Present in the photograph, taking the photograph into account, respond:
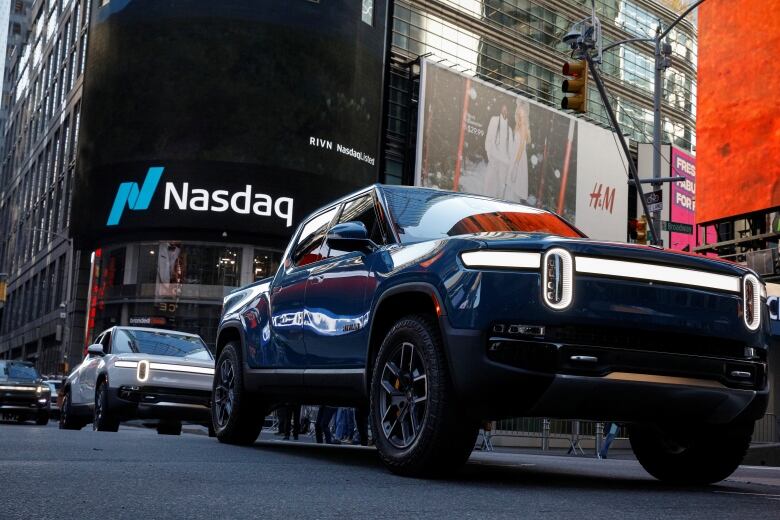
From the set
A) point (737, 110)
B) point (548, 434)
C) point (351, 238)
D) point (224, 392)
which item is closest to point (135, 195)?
point (737, 110)

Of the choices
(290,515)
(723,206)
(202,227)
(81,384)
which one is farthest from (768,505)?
(202,227)

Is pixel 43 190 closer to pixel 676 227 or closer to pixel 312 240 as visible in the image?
pixel 676 227

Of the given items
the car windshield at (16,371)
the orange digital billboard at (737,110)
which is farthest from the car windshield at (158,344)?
the orange digital billboard at (737,110)

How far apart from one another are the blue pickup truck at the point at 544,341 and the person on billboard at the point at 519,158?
154ft

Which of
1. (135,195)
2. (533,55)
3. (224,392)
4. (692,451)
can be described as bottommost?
(692,451)

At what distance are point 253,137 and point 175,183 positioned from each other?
419 centimetres

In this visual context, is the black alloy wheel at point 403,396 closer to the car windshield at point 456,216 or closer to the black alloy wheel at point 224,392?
the car windshield at point 456,216

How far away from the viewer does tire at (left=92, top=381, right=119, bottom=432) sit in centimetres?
1355

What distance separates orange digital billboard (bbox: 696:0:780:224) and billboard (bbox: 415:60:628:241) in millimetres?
10837

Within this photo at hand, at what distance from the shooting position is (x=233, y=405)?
29.4ft

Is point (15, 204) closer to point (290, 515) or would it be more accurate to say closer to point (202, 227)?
point (202, 227)

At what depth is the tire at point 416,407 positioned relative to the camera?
5531 mm

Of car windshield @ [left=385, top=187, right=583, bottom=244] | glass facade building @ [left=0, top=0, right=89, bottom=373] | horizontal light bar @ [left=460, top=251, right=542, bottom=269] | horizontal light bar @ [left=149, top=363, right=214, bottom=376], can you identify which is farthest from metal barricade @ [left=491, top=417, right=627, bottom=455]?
glass facade building @ [left=0, top=0, right=89, bottom=373]

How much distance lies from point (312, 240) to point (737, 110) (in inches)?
1104
